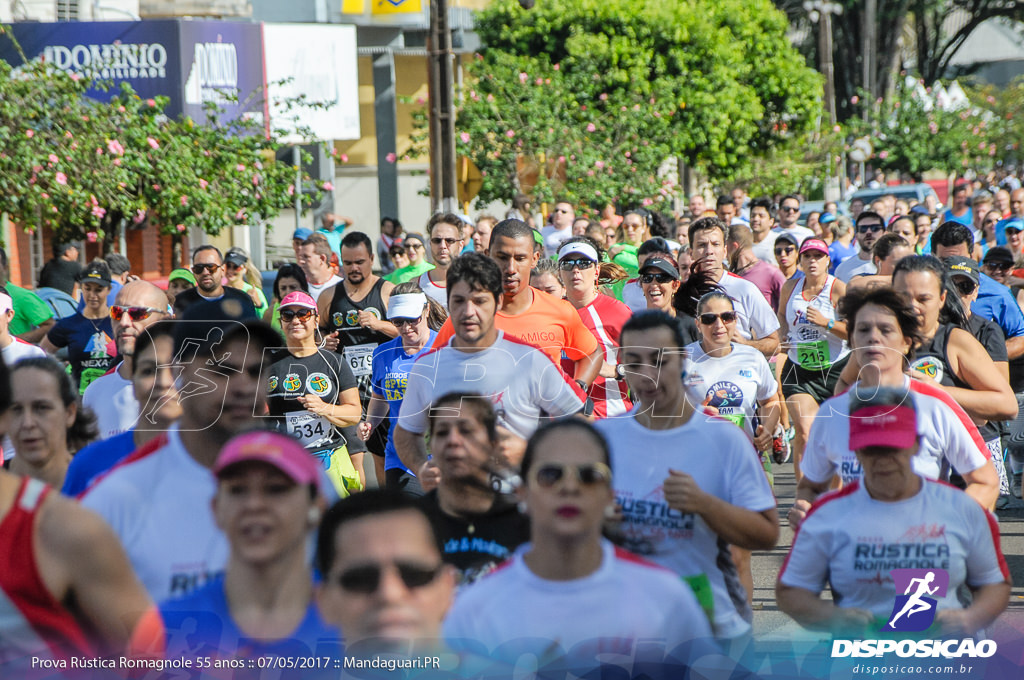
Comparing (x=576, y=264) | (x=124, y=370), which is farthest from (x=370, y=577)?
Result: (x=576, y=264)

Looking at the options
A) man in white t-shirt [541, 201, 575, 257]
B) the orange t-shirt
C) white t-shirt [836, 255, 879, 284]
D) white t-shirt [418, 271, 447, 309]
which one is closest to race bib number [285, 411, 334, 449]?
the orange t-shirt

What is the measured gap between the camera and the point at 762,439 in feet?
20.3

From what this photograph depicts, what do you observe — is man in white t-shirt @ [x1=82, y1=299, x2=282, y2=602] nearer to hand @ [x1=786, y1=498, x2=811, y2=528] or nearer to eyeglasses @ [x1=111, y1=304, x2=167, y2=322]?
hand @ [x1=786, y1=498, x2=811, y2=528]

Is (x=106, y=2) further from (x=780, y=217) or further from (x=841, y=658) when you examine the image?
(x=841, y=658)

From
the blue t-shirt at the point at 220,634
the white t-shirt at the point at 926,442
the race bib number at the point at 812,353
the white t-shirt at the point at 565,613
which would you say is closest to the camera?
the blue t-shirt at the point at 220,634

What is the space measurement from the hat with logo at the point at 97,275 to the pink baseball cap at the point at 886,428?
530cm

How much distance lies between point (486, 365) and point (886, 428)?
179cm

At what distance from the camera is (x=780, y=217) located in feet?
49.5

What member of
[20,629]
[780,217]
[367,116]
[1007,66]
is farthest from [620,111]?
[1007,66]

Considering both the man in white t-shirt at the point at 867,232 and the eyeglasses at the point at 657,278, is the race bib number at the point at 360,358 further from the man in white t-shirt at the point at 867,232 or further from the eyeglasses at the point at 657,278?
the man in white t-shirt at the point at 867,232

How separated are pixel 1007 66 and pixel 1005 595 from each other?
72.2 m

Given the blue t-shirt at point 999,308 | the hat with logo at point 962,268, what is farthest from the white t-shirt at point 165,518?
the blue t-shirt at point 999,308

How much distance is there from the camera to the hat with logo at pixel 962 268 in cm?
720

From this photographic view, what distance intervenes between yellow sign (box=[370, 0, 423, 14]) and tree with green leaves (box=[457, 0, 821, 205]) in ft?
5.02
